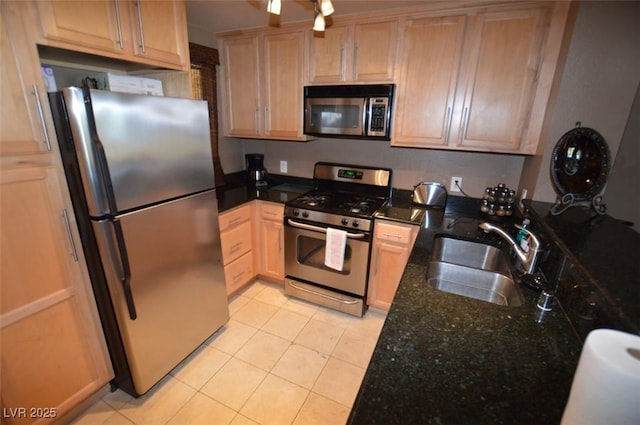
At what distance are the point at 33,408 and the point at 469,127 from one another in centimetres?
290

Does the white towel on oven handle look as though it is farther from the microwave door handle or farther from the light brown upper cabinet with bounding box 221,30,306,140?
the light brown upper cabinet with bounding box 221,30,306,140

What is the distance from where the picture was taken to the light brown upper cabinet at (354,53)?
6.74 feet

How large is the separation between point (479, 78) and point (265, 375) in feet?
7.85

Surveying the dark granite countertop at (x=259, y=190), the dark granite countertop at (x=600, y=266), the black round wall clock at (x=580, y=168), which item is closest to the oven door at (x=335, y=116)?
the dark granite countertop at (x=259, y=190)

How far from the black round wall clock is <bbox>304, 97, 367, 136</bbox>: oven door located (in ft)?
4.02

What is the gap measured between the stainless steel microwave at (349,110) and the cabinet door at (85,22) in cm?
130

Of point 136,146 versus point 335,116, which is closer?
point 136,146

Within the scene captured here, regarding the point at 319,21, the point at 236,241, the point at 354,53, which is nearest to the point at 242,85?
the point at 354,53

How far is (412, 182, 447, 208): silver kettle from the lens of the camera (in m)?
2.40

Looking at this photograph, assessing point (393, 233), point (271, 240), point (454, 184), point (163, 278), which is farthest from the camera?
point (271, 240)

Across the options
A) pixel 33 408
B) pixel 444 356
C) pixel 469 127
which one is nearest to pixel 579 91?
pixel 469 127

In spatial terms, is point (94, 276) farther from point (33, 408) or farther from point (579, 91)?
point (579, 91)

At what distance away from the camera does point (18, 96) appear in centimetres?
114

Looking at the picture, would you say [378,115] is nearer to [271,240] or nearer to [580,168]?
[580,168]
